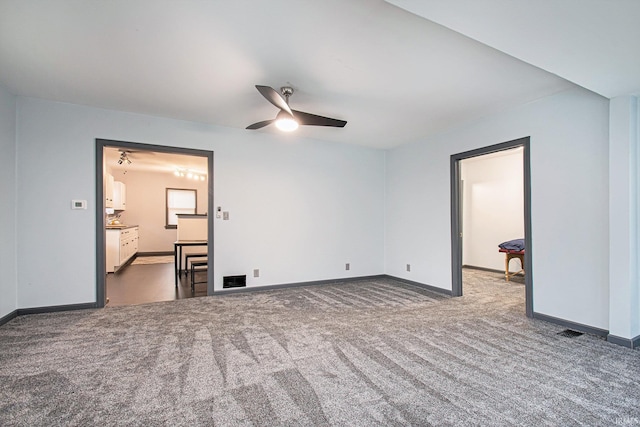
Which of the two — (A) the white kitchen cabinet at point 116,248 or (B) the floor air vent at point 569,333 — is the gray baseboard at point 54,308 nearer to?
(A) the white kitchen cabinet at point 116,248

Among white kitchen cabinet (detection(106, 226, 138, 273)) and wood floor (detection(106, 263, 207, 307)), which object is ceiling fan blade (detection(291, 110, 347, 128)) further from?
white kitchen cabinet (detection(106, 226, 138, 273))

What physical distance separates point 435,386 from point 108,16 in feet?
10.6

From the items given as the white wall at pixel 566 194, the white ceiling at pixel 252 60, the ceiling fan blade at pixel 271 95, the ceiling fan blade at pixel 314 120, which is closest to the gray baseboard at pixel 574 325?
the white wall at pixel 566 194

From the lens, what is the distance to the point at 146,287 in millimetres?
4852

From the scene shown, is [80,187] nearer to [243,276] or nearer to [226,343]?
[243,276]

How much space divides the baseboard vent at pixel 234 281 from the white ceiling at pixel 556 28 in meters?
3.87

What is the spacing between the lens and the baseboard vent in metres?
4.30

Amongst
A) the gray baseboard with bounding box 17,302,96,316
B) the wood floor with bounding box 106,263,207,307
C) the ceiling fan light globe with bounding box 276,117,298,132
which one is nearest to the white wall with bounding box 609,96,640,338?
the ceiling fan light globe with bounding box 276,117,298,132

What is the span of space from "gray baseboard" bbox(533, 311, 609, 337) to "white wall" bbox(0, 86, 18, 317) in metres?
5.69

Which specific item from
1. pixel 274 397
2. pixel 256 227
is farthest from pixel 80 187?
pixel 274 397

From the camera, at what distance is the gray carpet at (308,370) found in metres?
1.64

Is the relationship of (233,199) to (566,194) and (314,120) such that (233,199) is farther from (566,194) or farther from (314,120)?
(566,194)

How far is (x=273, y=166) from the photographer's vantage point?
183 inches

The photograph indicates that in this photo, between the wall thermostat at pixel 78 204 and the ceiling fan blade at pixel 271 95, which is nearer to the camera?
the ceiling fan blade at pixel 271 95
